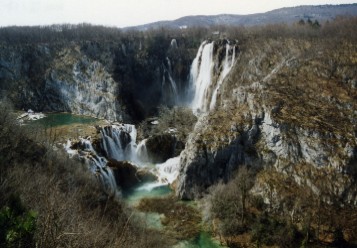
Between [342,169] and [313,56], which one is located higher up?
[313,56]

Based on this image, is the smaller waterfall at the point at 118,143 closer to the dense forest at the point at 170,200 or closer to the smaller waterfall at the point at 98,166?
the dense forest at the point at 170,200

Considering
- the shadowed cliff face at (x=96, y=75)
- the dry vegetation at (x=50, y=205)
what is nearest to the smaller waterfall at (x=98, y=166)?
the dry vegetation at (x=50, y=205)

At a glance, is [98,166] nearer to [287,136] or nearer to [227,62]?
[287,136]

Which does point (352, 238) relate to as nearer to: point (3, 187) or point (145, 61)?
point (3, 187)

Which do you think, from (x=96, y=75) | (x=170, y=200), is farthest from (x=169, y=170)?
(x=96, y=75)

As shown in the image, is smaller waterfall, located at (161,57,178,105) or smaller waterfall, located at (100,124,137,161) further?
smaller waterfall, located at (161,57,178,105)

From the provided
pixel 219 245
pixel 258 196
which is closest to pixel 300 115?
pixel 258 196

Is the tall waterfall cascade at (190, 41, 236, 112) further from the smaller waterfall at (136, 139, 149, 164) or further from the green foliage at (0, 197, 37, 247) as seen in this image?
the green foliage at (0, 197, 37, 247)

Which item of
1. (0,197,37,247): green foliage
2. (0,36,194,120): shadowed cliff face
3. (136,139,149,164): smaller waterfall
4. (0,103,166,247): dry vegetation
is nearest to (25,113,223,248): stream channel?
(136,139,149,164): smaller waterfall
